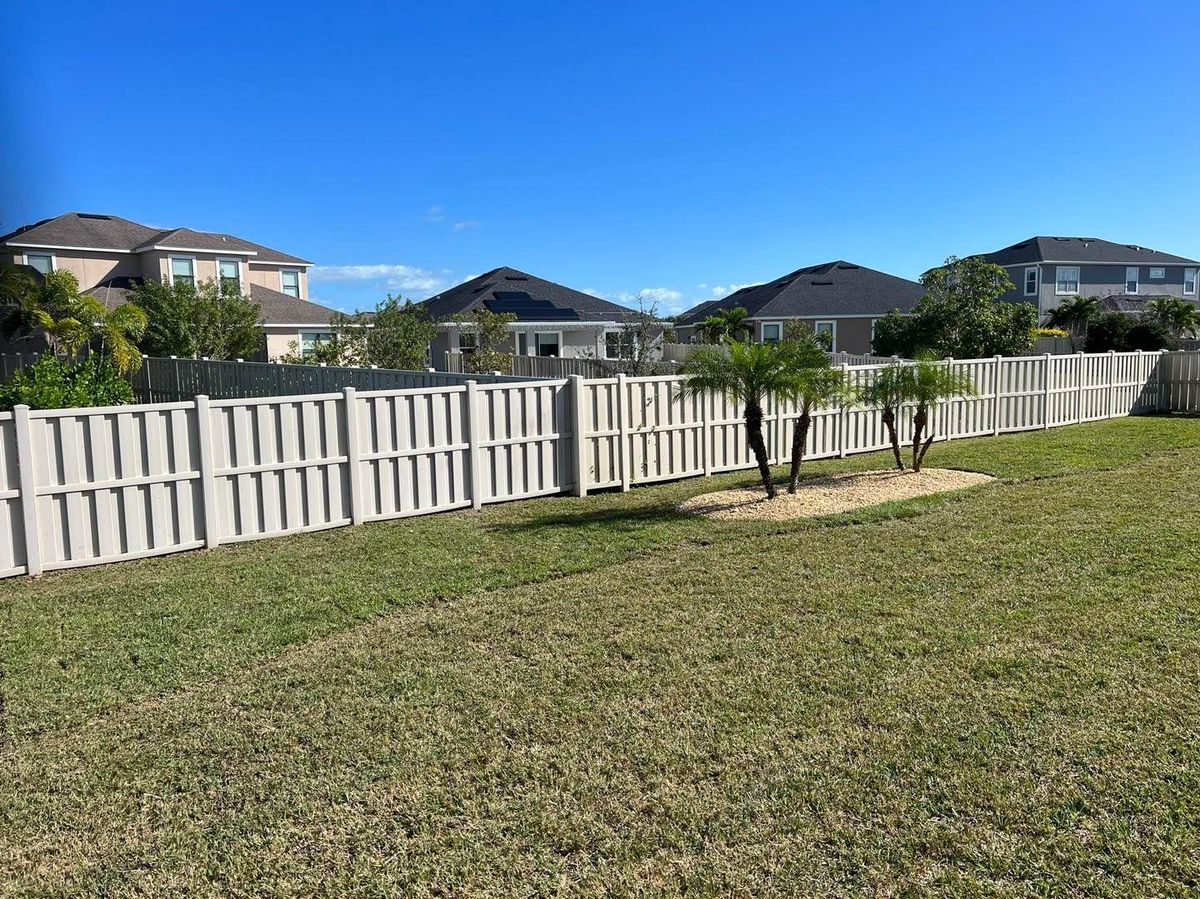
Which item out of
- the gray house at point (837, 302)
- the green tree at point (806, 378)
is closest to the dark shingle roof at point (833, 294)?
the gray house at point (837, 302)

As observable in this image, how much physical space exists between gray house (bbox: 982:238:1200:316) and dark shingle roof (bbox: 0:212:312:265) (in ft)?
127

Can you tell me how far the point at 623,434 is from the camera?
11391 mm

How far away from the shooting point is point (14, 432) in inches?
290

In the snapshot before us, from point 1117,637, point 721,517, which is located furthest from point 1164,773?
point 721,517

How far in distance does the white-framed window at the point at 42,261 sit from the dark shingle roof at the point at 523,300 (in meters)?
12.6

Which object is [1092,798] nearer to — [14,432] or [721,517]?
[721,517]

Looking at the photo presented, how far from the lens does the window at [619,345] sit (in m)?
28.2

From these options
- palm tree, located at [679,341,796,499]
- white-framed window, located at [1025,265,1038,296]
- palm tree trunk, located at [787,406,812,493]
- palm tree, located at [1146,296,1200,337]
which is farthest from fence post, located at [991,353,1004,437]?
white-framed window, located at [1025,265,1038,296]

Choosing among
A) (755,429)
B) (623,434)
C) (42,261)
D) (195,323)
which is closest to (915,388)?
(755,429)

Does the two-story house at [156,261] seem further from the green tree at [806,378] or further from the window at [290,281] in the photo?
the green tree at [806,378]

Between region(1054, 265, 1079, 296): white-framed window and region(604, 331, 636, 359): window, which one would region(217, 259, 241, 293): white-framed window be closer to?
region(604, 331, 636, 359): window

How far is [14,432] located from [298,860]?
564 centimetres

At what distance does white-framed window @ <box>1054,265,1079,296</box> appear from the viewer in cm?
5034

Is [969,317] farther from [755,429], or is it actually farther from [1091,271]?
[1091,271]
